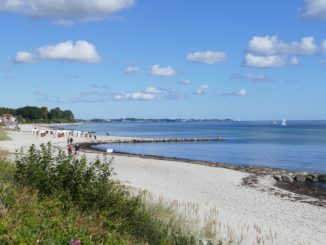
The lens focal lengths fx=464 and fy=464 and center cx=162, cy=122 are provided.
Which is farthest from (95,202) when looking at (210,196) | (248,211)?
(210,196)

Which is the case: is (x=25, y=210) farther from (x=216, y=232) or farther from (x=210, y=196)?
(x=210, y=196)

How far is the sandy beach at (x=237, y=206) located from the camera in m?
15.6

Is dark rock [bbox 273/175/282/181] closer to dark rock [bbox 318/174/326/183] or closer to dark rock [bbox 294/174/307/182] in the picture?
dark rock [bbox 294/174/307/182]

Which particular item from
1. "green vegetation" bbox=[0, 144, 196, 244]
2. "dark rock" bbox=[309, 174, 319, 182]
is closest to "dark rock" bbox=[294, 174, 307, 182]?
"dark rock" bbox=[309, 174, 319, 182]

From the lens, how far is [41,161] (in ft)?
36.0

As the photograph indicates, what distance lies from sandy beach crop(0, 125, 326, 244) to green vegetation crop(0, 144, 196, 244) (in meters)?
4.27

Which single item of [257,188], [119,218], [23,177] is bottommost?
[257,188]

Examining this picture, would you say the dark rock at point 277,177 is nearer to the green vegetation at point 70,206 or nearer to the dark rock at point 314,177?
the dark rock at point 314,177

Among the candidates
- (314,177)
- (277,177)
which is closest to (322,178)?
(314,177)

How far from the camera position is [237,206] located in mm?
21312

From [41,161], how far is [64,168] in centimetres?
86

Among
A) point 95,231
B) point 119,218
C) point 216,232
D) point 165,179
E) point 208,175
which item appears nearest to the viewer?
point 95,231

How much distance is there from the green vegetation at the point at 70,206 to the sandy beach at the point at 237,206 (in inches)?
168

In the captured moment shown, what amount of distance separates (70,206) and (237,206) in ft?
43.2
